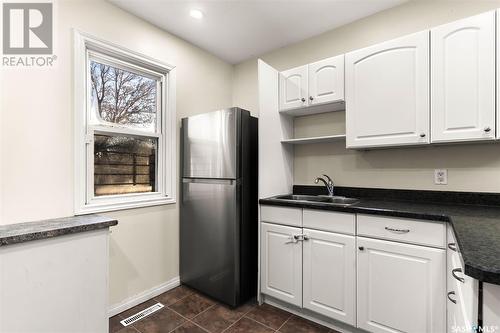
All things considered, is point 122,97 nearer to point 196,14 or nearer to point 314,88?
point 196,14

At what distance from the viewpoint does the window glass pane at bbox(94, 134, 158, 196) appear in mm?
2045

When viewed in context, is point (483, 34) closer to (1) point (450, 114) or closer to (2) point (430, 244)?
(1) point (450, 114)

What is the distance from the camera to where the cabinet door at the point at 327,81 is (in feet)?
6.70

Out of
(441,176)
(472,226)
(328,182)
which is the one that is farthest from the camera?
(328,182)

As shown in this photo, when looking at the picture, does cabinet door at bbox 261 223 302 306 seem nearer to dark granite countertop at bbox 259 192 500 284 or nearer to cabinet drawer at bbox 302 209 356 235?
cabinet drawer at bbox 302 209 356 235

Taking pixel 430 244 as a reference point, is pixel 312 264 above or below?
below

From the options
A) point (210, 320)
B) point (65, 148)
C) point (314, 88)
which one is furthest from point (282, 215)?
point (65, 148)

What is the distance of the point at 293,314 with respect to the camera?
6.57 ft

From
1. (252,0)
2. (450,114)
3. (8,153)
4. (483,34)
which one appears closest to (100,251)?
(8,153)

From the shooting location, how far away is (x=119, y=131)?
2.10 meters

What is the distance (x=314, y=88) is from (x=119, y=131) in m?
1.72

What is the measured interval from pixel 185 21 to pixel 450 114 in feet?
7.41

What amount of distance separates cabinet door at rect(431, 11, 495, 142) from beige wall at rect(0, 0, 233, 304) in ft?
7.18

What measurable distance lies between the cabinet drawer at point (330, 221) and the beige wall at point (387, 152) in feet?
2.17
